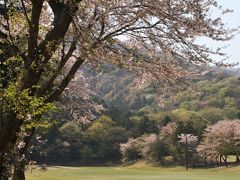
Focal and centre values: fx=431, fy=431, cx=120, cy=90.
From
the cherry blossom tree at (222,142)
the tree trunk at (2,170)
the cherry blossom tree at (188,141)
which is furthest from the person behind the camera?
the cherry blossom tree at (188,141)

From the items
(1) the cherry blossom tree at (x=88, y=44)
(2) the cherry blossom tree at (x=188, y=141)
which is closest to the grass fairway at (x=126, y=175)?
(2) the cherry blossom tree at (x=188, y=141)

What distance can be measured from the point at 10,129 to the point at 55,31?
2.10 metres

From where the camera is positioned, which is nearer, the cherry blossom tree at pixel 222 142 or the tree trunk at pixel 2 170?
the tree trunk at pixel 2 170

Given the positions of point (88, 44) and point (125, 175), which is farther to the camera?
point (125, 175)

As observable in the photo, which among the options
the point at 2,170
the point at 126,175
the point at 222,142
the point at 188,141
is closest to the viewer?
the point at 2,170

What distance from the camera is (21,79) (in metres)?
8.20

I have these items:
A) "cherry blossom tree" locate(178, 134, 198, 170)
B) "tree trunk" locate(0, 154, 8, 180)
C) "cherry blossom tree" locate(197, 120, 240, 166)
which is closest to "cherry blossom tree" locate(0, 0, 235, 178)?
"tree trunk" locate(0, 154, 8, 180)

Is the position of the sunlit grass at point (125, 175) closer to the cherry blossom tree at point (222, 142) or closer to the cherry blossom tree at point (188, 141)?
the cherry blossom tree at point (188, 141)

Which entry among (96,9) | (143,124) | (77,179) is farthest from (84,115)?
(143,124)

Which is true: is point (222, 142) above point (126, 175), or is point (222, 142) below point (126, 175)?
above

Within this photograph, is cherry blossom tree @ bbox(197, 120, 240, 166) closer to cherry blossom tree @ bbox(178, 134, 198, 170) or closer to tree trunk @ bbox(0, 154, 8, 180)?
cherry blossom tree @ bbox(178, 134, 198, 170)

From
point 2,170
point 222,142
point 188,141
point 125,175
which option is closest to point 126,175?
point 125,175

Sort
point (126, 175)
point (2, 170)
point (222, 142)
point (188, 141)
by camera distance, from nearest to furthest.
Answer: point (2, 170)
point (126, 175)
point (222, 142)
point (188, 141)

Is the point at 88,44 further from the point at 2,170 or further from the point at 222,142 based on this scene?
the point at 222,142
